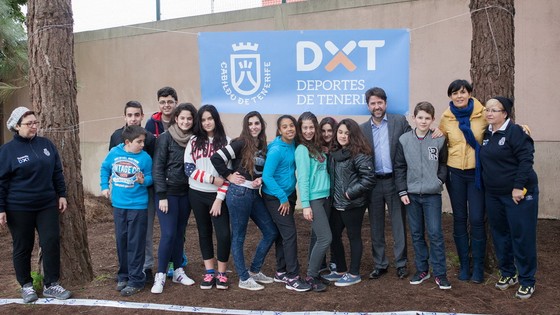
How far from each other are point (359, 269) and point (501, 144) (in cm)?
167

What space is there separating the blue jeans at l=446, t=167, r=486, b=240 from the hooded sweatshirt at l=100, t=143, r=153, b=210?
8.56 ft

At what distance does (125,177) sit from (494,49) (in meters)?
3.38

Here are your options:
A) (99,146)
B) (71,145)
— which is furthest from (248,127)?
(99,146)

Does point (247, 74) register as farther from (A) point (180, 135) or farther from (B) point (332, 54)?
(A) point (180, 135)

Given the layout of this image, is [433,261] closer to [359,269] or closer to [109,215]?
[359,269]

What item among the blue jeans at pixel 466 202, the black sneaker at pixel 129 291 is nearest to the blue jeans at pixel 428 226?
the blue jeans at pixel 466 202

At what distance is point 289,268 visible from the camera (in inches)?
180

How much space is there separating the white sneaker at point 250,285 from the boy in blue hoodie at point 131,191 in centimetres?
88

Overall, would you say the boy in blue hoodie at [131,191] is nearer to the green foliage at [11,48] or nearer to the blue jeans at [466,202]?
the blue jeans at [466,202]

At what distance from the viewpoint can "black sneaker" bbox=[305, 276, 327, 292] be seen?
14.7 feet

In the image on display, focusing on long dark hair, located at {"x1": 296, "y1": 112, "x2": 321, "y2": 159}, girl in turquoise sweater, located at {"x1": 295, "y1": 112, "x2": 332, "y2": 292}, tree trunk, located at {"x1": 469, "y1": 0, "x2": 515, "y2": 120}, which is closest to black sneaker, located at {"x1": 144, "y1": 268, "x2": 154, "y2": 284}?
girl in turquoise sweater, located at {"x1": 295, "y1": 112, "x2": 332, "y2": 292}

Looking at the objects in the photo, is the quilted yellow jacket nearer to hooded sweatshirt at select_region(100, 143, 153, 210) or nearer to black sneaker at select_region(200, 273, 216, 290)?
black sneaker at select_region(200, 273, 216, 290)

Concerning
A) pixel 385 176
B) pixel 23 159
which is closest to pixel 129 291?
pixel 23 159

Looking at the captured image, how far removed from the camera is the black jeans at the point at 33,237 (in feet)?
14.1
